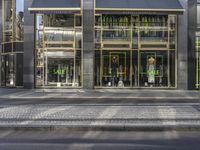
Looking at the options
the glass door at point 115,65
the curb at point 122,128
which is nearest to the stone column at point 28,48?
the glass door at point 115,65

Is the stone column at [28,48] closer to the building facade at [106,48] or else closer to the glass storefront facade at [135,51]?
the building facade at [106,48]

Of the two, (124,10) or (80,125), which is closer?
(80,125)

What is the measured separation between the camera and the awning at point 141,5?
26.2 m

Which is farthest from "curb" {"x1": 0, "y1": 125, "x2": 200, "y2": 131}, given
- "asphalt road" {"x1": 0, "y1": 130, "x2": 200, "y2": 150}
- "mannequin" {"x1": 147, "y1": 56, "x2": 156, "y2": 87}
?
"mannequin" {"x1": 147, "y1": 56, "x2": 156, "y2": 87}

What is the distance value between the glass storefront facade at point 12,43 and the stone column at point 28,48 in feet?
3.03

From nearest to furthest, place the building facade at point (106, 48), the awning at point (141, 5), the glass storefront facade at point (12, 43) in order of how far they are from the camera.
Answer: the awning at point (141, 5) < the building facade at point (106, 48) < the glass storefront facade at point (12, 43)

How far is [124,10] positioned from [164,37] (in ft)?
12.0

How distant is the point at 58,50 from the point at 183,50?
8071mm

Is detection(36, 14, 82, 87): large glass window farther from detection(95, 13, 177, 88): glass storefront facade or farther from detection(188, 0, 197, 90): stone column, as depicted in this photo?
detection(188, 0, 197, 90): stone column

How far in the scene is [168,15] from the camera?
28.0 m

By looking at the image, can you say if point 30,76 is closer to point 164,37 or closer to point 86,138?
point 164,37

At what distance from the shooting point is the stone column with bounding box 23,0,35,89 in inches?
1099

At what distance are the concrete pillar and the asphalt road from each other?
A: 1698 cm

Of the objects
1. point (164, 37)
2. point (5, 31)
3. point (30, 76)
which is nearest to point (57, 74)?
point (30, 76)
